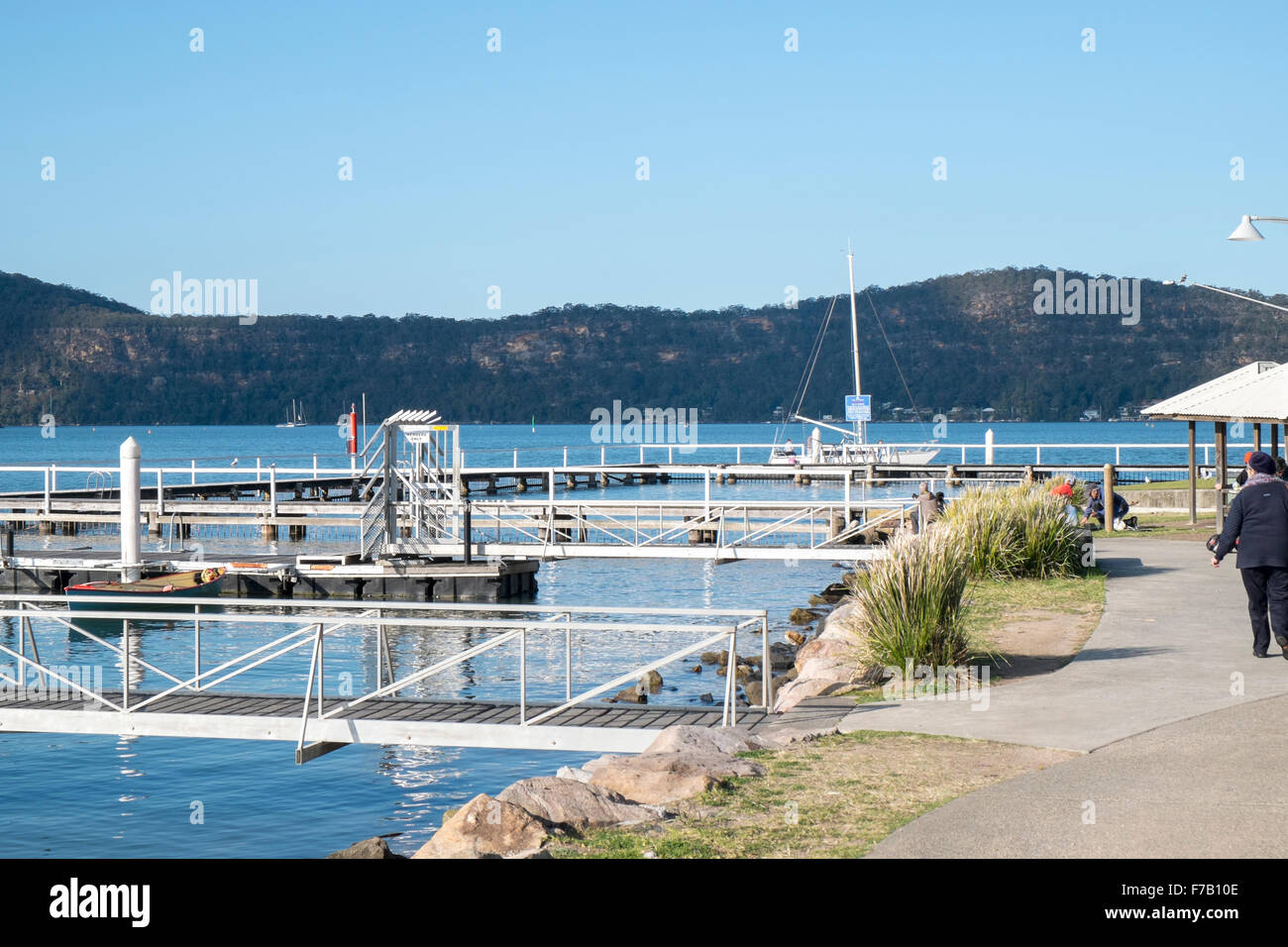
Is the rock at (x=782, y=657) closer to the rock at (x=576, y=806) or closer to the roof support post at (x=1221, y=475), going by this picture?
the roof support post at (x=1221, y=475)

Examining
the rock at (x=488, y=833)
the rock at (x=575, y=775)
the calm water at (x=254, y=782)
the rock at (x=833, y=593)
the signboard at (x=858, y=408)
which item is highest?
the signboard at (x=858, y=408)

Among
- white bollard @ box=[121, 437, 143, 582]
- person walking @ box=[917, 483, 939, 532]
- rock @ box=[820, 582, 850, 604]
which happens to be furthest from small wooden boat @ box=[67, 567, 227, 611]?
person walking @ box=[917, 483, 939, 532]

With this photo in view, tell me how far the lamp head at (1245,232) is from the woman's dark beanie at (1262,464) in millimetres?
9607

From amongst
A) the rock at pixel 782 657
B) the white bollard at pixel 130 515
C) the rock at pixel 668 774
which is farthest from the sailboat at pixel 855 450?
the rock at pixel 668 774

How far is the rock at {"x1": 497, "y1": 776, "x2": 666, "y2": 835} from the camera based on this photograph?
27.1 feet

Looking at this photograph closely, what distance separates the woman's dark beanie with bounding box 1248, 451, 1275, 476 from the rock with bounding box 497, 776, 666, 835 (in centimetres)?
744

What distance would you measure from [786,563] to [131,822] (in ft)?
90.1

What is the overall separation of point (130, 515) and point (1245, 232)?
67.0 ft

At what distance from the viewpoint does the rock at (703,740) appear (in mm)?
10008

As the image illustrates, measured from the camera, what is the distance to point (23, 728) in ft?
42.6

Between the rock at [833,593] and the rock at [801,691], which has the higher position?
the rock at [801,691]

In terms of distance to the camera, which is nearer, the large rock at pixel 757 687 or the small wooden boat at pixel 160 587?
the large rock at pixel 757 687
